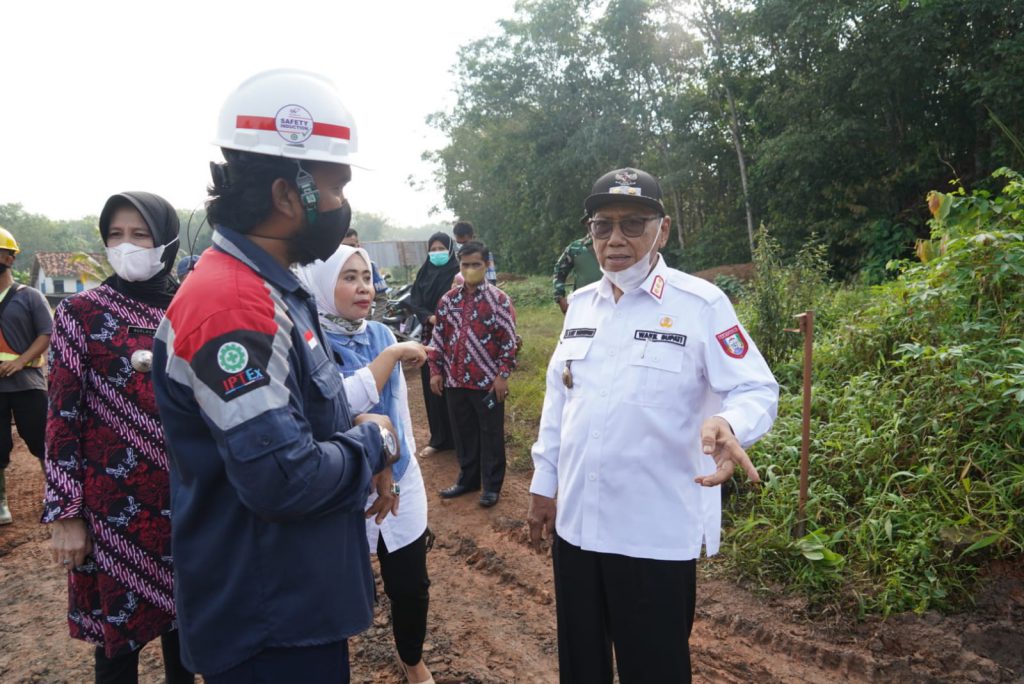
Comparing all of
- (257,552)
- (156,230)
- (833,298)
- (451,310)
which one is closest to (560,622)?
(257,552)

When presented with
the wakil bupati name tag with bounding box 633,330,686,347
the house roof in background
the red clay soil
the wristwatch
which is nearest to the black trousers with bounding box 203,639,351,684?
the wristwatch

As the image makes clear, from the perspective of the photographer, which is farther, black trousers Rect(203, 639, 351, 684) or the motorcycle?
the motorcycle

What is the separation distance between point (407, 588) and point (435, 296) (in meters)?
4.25

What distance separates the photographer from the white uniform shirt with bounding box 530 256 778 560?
1991mm

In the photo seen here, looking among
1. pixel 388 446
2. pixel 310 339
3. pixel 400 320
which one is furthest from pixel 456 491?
pixel 400 320

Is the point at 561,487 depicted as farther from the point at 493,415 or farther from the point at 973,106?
the point at 973,106

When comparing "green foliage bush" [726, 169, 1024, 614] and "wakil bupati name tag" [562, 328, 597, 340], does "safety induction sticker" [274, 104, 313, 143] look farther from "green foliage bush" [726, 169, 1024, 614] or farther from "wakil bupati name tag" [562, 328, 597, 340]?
"green foliage bush" [726, 169, 1024, 614]

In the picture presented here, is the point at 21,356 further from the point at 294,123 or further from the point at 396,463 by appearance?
the point at 294,123

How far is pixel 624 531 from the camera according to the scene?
2.01m

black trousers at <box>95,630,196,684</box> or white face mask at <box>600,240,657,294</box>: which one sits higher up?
white face mask at <box>600,240,657,294</box>

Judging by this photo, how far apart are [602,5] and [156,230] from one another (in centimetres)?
2136

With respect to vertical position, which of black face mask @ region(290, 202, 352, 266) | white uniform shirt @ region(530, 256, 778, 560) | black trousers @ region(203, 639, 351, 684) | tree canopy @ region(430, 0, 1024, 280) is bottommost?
black trousers @ region(203, 639, 351, 684)

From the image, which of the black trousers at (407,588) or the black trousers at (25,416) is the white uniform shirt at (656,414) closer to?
the black trousers at (407,588)

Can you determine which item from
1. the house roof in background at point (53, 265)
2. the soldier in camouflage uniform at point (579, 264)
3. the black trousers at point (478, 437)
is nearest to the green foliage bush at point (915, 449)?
the black trousers at point (478, 437)
